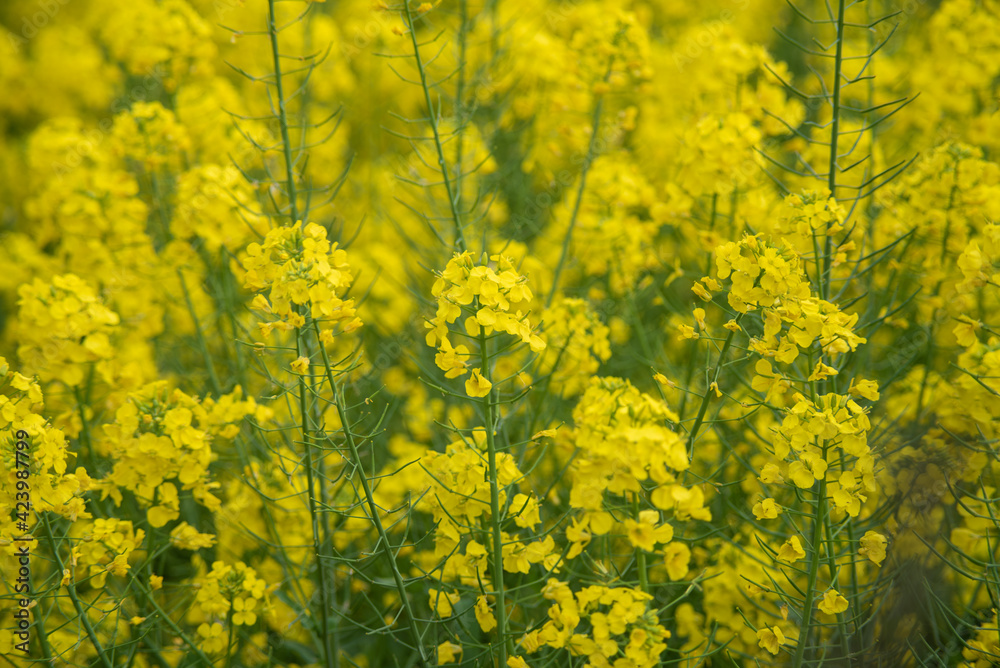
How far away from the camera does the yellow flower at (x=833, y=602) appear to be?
81.0 inches

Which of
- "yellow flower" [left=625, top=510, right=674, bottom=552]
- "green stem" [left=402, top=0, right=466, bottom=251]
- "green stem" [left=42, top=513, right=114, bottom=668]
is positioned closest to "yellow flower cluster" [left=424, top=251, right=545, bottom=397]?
"yellow flower" [left=625, top=510, right=674, bottom=552]

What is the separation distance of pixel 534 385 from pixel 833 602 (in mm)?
1111

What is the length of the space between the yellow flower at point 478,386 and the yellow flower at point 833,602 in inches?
42.9

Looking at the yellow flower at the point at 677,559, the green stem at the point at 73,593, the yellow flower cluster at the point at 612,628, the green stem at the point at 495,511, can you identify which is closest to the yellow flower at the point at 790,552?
the yellow flower at the point at 677,559

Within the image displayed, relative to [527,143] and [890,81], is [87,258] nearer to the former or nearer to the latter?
[527,143]

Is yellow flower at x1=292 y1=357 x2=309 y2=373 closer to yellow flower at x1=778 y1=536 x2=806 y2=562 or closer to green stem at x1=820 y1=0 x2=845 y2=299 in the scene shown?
yellow flower at x1=778 y1=536 x2=806 y2=562

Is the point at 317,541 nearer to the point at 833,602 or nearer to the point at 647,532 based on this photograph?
the point at 647,532

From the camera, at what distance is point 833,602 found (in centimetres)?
207

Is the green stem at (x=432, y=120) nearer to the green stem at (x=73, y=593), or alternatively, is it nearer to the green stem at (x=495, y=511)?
the green stem at (x=495, y=511)

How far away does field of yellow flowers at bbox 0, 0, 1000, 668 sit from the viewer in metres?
2.12

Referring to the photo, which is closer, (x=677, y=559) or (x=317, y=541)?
(x=677, y=559)

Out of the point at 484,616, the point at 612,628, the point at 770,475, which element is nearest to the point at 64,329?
the point at 484,616

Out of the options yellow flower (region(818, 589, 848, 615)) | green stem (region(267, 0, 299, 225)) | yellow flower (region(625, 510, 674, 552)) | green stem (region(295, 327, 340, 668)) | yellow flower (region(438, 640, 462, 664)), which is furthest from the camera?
green stem (region(267, 0, 299, 225))

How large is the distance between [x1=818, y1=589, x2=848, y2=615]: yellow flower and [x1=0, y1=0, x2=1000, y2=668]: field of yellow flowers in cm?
1
